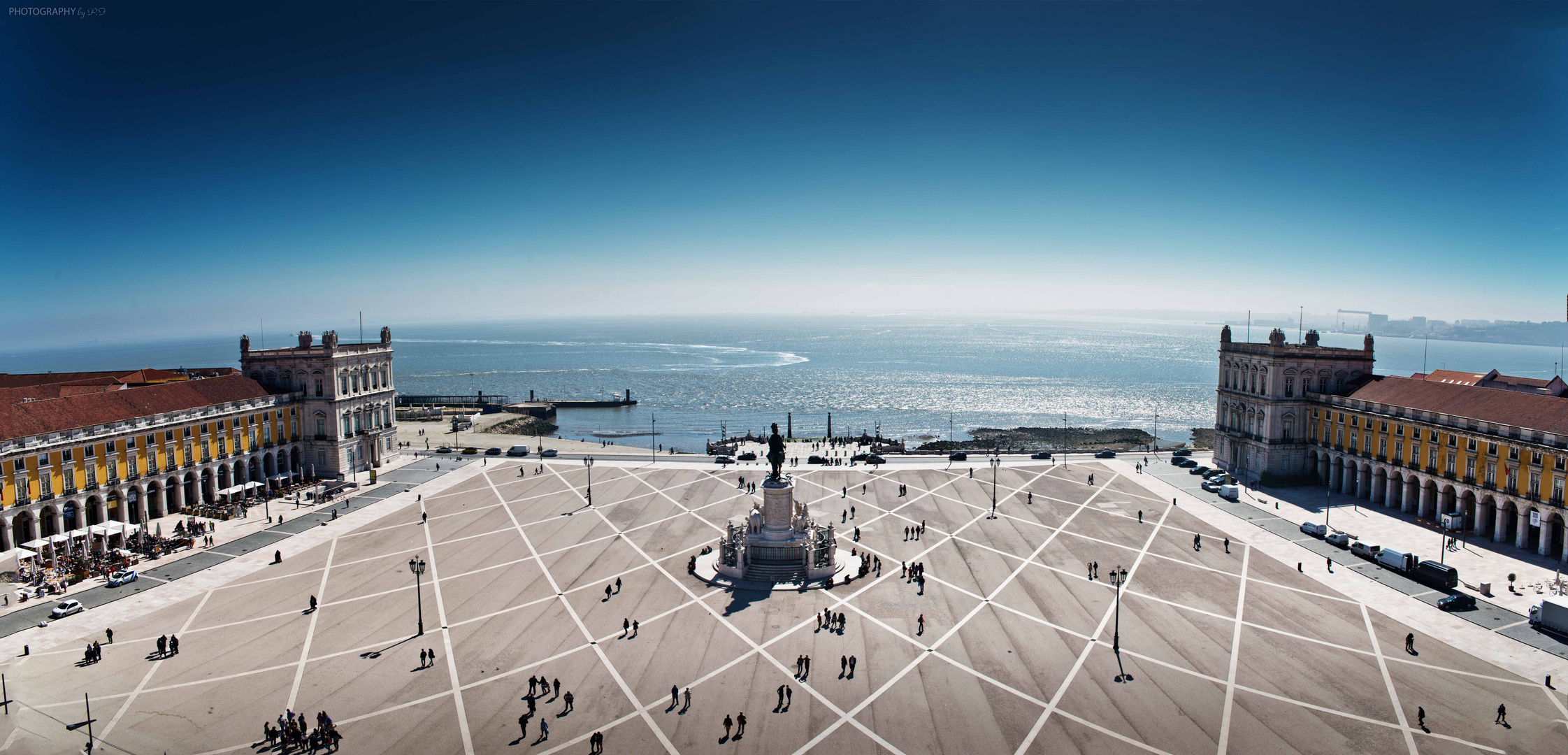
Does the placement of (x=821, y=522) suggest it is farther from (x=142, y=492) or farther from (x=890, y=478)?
(x=142, y=492)

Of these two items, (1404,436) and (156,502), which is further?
(1404,436)

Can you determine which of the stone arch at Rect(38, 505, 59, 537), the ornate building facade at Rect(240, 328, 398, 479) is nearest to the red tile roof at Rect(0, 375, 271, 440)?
the ornate building facade at Rect(240, 328, 398, 479)

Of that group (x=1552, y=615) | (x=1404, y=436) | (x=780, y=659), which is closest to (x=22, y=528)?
(x=780, y=659)

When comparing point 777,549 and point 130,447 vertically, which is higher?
point 130,447

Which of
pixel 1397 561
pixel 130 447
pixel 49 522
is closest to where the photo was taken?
pixel 1397 561

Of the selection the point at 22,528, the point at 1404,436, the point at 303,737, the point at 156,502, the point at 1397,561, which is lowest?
the point at 303,737

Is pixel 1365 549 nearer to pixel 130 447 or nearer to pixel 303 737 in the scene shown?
pixel 303 737

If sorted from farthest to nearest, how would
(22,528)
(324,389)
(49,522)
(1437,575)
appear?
(324,389)
(49,522)
(22,528)
(1437,575)
